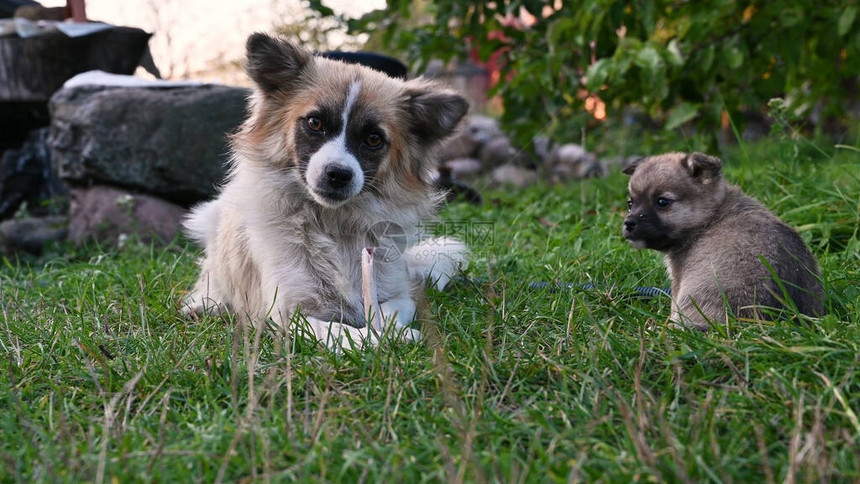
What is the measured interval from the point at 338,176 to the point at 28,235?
13.3 ft

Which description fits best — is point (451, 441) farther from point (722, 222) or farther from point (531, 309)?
point (722, 222)

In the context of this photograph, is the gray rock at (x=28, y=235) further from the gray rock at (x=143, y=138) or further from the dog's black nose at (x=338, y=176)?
the dog's black nose at (x=338, y=176)

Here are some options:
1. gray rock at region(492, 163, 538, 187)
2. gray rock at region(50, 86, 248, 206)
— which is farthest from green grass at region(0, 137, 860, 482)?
gray rock at region(492, 163, 538, 187)

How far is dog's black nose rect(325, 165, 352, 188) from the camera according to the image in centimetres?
283

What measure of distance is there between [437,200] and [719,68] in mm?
2518

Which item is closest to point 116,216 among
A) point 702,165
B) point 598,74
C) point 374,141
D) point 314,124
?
point 314,124

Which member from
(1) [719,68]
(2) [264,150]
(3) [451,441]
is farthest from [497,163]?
(3) [451,441]

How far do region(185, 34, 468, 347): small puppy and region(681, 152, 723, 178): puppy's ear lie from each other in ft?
3.73

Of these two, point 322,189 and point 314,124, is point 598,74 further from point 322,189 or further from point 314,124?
point 322,189

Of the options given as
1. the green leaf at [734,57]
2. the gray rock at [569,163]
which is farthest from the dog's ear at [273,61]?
the gray rock at [569,163]

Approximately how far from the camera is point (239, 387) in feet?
7.09

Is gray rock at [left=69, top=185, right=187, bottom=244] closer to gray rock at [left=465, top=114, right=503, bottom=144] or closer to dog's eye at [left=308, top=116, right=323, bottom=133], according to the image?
dog's eye at [left=308, top=116, right=323, bottom=133]

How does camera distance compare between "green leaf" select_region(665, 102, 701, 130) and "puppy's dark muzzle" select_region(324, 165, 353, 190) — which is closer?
"puppy's dark muzzle" select_region(324, 165, 353, 190)

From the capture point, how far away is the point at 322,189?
114 inches
